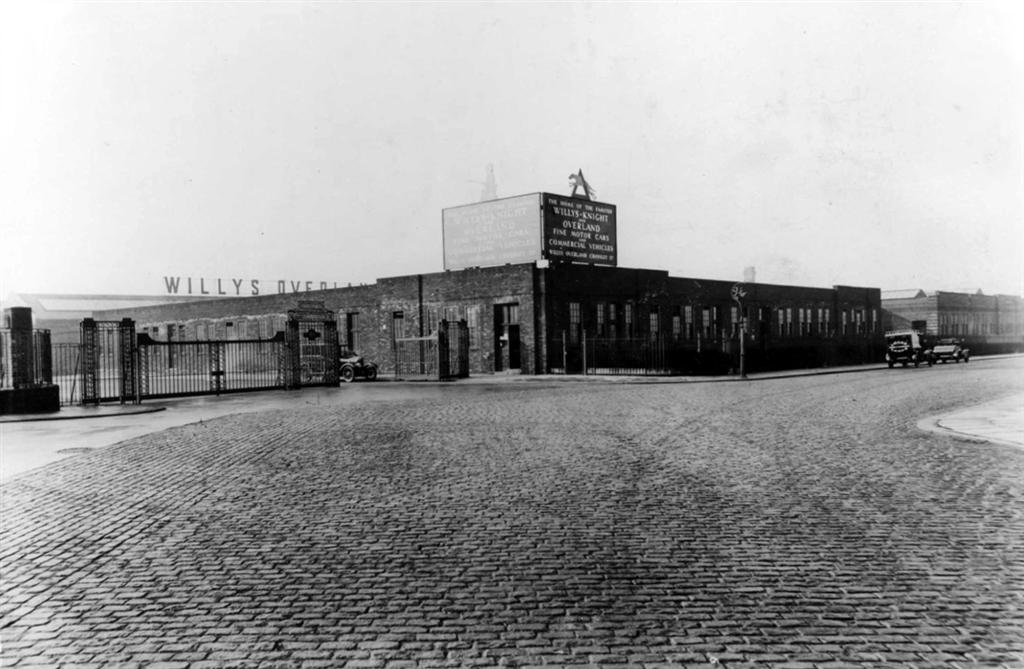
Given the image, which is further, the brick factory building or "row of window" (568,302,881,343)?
"row of window" (568,302,881,343)

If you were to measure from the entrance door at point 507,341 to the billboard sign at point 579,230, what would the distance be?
16.8 feet

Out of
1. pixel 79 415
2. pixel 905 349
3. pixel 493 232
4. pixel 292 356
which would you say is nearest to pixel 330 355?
pixel 292 356

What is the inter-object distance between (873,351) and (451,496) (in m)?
50.2

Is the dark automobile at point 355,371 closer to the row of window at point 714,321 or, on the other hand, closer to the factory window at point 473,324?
the factory window at point 473,324

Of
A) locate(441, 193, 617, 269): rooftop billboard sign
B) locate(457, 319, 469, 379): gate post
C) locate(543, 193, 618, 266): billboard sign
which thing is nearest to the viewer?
locate(457, 319, 469, 379): gate post

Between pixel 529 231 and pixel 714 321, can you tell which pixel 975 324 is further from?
pixel 529 231

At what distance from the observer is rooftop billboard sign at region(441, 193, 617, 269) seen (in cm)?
4078

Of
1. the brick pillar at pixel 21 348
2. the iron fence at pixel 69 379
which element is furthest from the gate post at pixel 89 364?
the brick pillar at pixel 21 348

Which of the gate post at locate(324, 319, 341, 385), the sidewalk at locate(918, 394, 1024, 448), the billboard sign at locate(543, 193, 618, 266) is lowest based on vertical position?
the sidewalk at locate(918, 394, 1024, 448)

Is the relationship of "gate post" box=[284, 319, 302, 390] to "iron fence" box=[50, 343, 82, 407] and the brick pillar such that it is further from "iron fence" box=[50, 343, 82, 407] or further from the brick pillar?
the brick pillar

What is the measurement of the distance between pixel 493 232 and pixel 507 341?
325 inches

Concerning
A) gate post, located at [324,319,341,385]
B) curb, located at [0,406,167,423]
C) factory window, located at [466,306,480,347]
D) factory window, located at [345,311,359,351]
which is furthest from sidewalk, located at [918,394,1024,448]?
factory window, located at [345,311,359,351]

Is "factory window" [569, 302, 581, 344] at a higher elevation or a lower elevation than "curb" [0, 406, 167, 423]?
higher

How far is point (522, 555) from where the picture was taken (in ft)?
19.4
